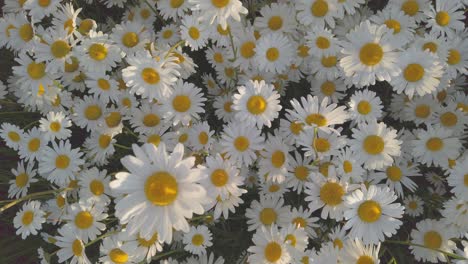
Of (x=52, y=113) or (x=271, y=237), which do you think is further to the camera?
(x=52, y=113)

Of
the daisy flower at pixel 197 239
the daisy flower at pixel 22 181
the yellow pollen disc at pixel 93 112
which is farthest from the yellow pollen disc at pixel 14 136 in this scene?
the daisy flower at pixel 197 239

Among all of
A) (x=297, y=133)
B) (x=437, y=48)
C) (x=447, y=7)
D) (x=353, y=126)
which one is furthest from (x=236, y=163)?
(x=447, y=7)

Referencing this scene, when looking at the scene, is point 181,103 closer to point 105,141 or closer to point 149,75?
point 149,75

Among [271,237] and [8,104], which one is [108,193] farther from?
[8,104]

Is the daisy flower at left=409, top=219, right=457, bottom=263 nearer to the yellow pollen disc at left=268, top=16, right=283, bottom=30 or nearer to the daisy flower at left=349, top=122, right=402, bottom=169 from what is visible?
the daisy flower at left=349, top=122, right=402, bottom=169

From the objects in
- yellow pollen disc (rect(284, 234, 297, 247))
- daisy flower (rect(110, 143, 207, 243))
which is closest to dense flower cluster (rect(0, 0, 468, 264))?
yellow pollen disc (rect(284, 234, 297, 247))
